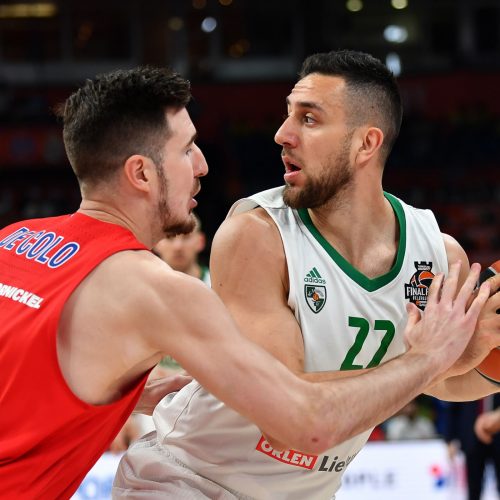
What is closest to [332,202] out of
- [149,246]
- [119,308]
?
[149,246]

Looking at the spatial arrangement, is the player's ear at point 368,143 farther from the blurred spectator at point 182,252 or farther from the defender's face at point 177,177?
the blurred spectator at point 182,252

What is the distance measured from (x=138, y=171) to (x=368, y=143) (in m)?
1.17

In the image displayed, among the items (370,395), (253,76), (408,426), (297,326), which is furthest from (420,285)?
(253,76)

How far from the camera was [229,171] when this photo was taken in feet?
56.4

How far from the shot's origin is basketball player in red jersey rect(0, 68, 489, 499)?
7.93 feet

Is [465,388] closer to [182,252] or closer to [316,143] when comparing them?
[316,143]

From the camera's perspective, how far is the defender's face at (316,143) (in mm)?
3439

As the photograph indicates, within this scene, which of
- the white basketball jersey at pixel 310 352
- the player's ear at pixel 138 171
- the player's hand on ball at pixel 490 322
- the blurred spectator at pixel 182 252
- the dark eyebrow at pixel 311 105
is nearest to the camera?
the player's ear at pixel 138 171

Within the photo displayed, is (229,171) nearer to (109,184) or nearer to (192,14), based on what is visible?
(192,14)

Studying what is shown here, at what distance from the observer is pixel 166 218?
279 centimetres

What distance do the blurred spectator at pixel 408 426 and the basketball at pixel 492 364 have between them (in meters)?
5.00

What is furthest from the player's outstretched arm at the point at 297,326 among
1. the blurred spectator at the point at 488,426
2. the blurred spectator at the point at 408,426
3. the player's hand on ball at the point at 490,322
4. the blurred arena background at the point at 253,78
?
the blurred arena background at the point at 253,78

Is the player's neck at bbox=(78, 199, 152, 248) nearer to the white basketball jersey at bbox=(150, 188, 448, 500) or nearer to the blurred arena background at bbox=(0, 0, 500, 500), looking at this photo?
the white basketball jersey at bbox=(150, 188, 448, 500)

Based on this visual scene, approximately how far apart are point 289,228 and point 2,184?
1476 cm
